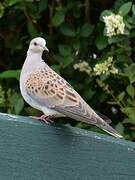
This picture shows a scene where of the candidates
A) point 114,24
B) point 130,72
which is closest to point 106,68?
point 130,72

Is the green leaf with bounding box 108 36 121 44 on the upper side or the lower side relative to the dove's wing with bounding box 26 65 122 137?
upper

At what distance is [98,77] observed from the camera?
3.89 meters

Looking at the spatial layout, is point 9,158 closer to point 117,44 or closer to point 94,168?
point 94,168

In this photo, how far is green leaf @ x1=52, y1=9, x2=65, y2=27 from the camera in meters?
3.94

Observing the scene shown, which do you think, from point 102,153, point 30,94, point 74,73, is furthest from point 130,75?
point 102,153

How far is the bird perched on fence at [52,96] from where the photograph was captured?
2.75 m

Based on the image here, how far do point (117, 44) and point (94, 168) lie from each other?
3.97 feet

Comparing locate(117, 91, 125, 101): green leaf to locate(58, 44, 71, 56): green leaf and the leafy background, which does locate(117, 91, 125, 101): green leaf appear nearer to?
the leafy background

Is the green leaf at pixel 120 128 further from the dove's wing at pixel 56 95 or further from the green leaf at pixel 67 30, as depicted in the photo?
the dove's wing at pixel 56 95

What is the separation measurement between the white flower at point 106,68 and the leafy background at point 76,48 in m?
0.06

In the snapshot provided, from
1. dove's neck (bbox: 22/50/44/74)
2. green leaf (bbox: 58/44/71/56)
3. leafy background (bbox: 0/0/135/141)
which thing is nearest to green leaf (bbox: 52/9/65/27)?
leafy background (bbox: 0/0/135/141)

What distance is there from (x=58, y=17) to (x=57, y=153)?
1.49 m

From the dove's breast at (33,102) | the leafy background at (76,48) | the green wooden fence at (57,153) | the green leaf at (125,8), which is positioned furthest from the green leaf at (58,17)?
the green wooden fence at (57,153)

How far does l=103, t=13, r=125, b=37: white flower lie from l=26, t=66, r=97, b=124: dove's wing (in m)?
0.50
